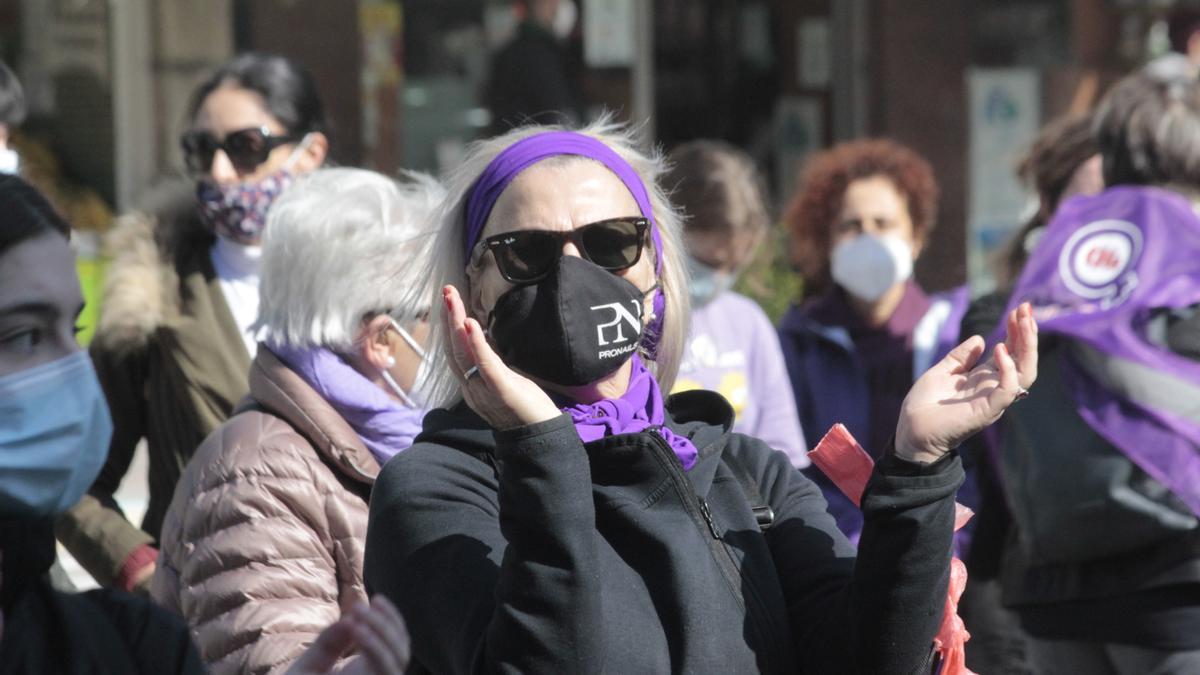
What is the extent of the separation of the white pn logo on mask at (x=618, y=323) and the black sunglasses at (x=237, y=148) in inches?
83.7

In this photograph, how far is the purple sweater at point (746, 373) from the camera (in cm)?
462

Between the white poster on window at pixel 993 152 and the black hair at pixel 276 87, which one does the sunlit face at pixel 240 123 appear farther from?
the white poster on window at pixel 993 152

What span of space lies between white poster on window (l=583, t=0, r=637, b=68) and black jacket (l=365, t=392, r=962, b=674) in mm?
7446

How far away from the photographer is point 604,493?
7.16 ft

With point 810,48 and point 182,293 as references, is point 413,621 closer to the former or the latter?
point 182,293

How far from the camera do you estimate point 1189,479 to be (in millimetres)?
3137

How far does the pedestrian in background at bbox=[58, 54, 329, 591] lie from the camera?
368 cm

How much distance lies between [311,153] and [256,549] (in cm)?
177

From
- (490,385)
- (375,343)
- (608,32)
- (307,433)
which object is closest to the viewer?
(490,385)

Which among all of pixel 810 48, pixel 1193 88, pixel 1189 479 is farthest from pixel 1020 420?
pixel 810 48

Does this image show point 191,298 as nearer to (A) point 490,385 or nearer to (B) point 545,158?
(B) point 545,158

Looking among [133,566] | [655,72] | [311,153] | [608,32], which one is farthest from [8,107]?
[655,72]

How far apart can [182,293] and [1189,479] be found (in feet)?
7.45

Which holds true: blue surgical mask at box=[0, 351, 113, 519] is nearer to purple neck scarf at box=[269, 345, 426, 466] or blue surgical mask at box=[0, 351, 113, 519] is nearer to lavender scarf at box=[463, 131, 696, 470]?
lavender scarf at box=[463, 131, 696, 470]
